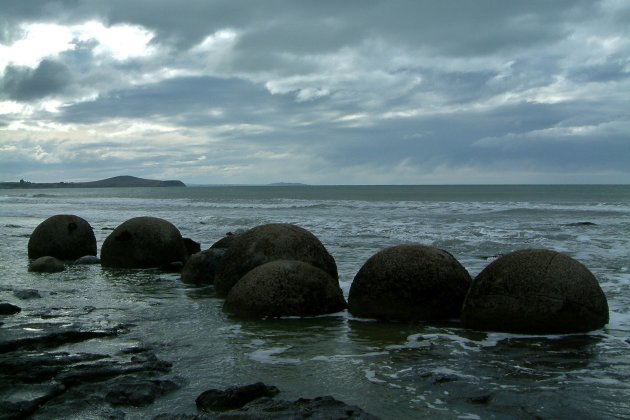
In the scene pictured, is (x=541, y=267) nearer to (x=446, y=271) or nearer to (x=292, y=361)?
(x=446, y=271)

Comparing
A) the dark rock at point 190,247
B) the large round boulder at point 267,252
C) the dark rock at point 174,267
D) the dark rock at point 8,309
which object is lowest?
the dark rock at point 174,267

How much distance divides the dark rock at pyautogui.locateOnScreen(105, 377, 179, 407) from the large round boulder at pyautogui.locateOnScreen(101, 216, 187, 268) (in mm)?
8732

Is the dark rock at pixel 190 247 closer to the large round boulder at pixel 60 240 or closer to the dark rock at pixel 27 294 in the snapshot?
the large round boulder at pixel 60 240

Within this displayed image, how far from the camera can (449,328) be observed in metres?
7.90

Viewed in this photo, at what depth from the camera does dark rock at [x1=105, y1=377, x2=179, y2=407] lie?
5.03 metres

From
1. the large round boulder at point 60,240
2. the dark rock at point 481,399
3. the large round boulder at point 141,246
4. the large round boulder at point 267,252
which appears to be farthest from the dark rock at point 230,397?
the large round boulder at point 60,240

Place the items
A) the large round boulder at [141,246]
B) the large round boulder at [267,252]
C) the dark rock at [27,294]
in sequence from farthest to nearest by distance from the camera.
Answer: the large round boulder at [141,246] → the large round boulder at [267,252] → the dark rock at [27,294]

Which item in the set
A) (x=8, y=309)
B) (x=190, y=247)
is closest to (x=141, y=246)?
(x=190, y=247)

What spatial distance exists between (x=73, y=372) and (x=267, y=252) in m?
4.65

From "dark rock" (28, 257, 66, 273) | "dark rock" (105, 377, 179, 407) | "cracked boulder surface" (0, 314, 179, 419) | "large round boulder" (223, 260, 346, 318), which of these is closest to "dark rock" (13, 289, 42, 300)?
"cracked boulder surface" (0, 314, 179, 419)

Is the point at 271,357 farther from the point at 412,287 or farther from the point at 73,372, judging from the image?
the point at 412,287

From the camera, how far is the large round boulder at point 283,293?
27.6ft

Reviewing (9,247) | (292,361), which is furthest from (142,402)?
(9,247)

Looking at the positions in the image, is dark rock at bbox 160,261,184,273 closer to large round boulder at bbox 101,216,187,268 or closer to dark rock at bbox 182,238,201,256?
large round boulder at bbox 101,216,187,268
